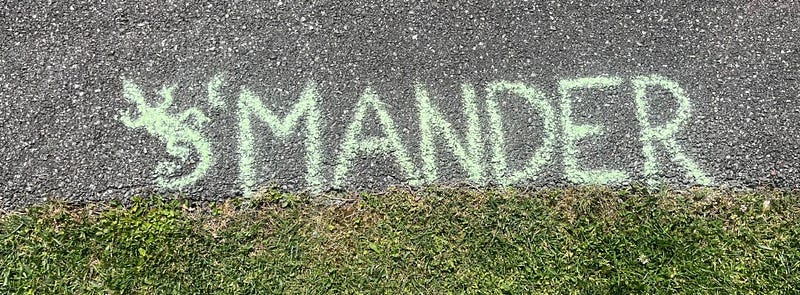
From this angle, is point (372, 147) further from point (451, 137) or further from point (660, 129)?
point (660, 129)

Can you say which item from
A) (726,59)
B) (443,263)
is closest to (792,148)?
(726,59)

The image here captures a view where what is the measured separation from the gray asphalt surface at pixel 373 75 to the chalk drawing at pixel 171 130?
0.02 m

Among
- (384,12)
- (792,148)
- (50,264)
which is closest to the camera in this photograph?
(50,264)

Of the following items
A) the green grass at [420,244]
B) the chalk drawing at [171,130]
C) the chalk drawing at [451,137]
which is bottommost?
the green grass at [420,244]

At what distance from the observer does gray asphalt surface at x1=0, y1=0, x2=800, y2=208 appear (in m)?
2.68

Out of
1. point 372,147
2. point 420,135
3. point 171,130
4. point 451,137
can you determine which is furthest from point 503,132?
point 171,130

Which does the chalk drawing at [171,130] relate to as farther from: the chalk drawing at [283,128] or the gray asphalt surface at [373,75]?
the chalk drawing at [283,128]

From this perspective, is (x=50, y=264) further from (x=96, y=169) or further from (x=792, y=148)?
(x=792, y=148)

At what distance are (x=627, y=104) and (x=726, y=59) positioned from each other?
18.0 inches

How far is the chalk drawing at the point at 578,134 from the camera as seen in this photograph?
2678 mm

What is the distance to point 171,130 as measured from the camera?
2.71m

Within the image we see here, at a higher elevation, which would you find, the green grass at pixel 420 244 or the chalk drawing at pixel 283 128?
the chalk drawing at pixel 283 128

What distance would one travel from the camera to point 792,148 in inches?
107

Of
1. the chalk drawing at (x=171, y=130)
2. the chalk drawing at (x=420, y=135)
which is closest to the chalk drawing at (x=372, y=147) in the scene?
the chalk drawing at (x=420, y=135)
